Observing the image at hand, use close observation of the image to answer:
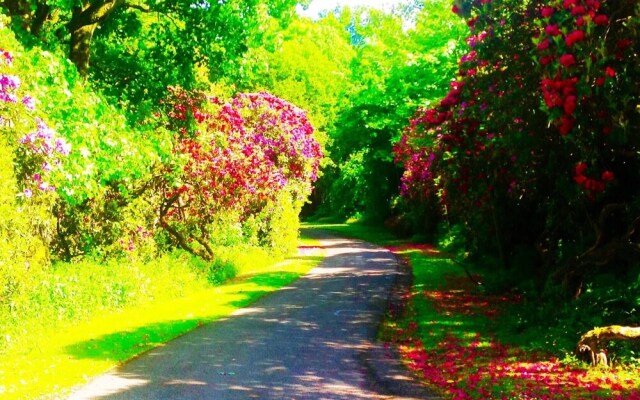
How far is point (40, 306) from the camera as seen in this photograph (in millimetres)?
11484

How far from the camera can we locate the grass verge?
7.76 m

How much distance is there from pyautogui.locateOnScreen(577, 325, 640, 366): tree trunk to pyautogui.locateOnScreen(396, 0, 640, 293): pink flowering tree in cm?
209

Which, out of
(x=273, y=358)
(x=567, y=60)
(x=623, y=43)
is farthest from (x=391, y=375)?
(x=623, y=43)

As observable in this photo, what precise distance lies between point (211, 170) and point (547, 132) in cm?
1088

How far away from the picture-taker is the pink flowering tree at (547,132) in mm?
7309

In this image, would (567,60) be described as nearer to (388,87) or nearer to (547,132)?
(547,132)

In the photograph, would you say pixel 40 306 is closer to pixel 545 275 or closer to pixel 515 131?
pixel 515 131

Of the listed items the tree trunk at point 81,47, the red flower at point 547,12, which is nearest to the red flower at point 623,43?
the red flower at point 547,12

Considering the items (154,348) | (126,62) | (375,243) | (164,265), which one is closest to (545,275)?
(154,348)

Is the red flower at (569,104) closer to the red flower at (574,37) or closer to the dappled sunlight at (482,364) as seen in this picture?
the red flower at (574,37)

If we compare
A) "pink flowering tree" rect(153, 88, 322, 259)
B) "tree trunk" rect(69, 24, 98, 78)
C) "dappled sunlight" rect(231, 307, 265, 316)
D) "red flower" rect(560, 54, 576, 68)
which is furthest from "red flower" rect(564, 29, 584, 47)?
"tree trunk" rect(69, 24, 98, 78)

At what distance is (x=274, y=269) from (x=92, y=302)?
9938 millimetres

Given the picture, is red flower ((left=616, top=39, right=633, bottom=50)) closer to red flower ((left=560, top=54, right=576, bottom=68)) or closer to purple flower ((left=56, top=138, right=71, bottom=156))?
red flower ((left=560, top=54, right=576, bottom=68))

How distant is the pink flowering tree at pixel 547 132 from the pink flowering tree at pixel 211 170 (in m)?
6.46
